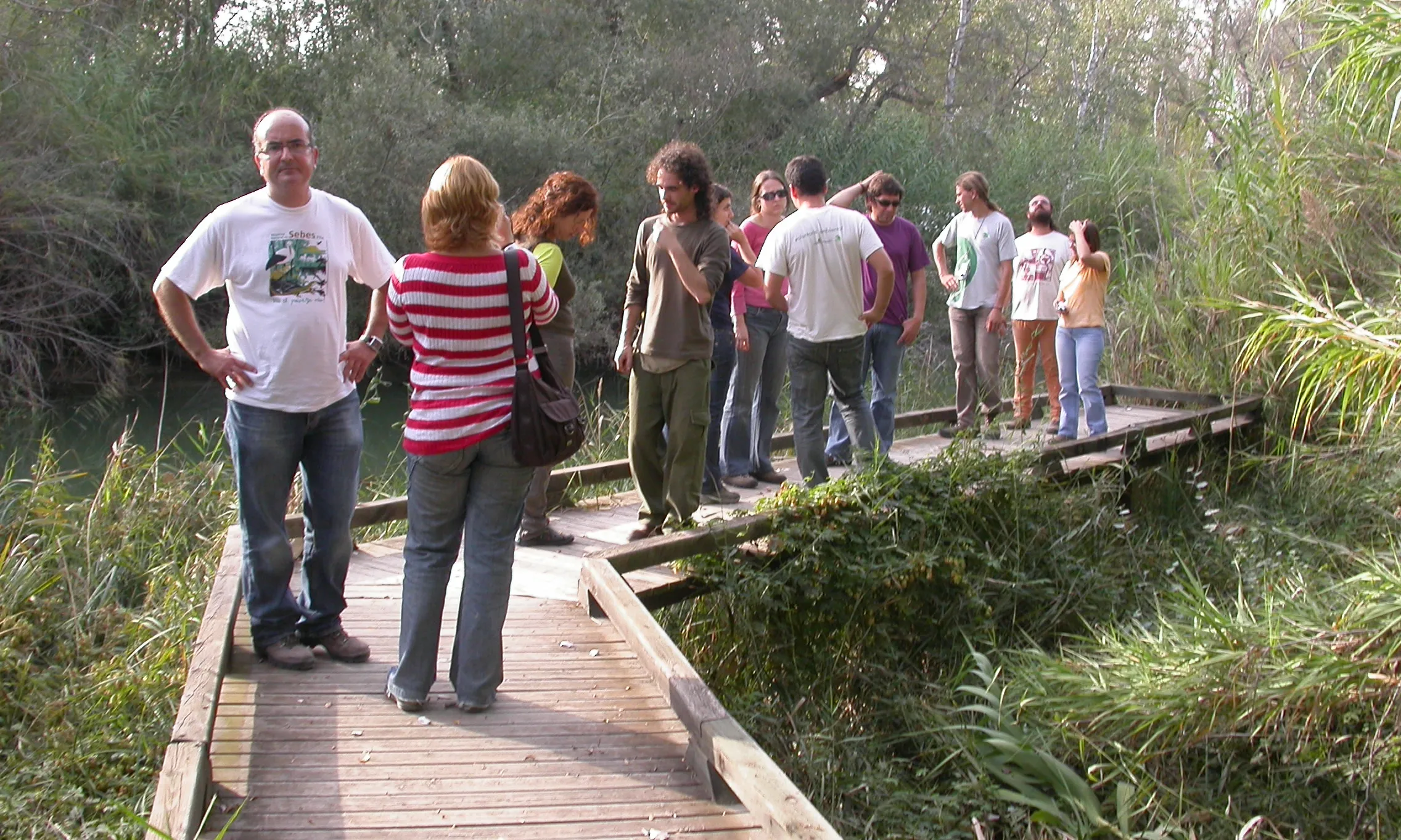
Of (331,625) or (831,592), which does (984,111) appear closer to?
(831,592)

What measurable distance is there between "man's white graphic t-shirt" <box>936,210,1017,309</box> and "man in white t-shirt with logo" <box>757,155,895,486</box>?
1995mm

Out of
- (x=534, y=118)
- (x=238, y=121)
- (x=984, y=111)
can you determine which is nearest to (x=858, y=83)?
(x=984, y=111)

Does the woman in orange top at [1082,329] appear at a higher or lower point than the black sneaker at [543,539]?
higher

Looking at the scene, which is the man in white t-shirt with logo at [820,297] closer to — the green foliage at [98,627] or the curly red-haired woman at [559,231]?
the curly red-haired woman at [559,231]

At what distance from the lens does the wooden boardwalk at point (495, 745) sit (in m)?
3.55

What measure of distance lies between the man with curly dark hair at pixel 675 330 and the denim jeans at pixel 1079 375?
3712mm

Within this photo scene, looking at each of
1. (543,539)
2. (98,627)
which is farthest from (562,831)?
(98,627)

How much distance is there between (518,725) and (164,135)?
14978 mm

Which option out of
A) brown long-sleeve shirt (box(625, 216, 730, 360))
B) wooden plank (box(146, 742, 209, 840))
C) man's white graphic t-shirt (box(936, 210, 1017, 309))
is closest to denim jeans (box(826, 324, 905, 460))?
man's white graphic t-shirt (box(936, 210, 1017, 309))

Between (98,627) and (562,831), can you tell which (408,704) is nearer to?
(562,831)

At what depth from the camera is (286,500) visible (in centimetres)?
435

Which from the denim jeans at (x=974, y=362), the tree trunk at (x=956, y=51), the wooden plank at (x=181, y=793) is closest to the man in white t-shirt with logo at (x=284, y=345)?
the wooden plank at (x=181, y=793)

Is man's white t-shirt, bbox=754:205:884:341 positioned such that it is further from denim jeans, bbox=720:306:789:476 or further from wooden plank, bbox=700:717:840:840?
wooden plank, bbox=700:717:840:840

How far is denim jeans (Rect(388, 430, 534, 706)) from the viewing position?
3.97 metres
